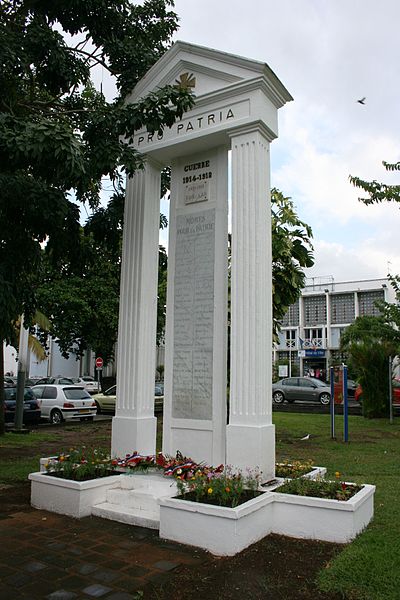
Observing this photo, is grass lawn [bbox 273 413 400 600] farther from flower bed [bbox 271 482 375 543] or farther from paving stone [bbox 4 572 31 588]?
paving stone [bbox 4 572 31 588]

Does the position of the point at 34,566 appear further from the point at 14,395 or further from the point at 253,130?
the point at 14,395

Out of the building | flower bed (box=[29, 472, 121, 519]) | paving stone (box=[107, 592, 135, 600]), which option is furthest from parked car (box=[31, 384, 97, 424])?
the building

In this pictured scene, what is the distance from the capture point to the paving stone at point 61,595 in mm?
3861

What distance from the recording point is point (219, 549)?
4848 mm

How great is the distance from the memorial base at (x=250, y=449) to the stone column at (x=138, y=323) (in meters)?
1.60

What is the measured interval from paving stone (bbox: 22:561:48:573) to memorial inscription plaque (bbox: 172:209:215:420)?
2.90 meters

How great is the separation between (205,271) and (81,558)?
3.83 meters

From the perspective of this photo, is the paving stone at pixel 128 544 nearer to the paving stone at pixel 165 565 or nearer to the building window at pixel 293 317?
the paving stone at pixel 165 565

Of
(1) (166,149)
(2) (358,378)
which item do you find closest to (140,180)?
(1) (166,149)

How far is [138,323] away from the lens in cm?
753

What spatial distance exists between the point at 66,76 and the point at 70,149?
3262 mm

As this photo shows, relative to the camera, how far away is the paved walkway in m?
4.01

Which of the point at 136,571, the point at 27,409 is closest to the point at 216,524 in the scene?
the point at 136,571

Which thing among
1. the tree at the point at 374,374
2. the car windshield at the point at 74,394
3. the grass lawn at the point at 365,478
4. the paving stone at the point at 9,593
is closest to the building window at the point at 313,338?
the tree at the point at 374,374
